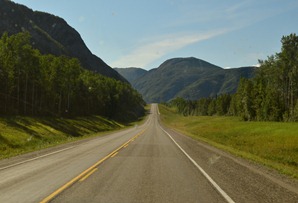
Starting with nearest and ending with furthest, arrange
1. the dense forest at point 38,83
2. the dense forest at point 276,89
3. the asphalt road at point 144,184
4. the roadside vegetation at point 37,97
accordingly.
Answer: the asphalt road at point 144,184
the roadside vegetation at point 37,97
the dense forest at point 38,83
the dense forest at point 276,89

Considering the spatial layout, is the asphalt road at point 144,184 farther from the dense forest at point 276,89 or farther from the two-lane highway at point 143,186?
the dense forest at point 276,89

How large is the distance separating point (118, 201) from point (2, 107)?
59.2 metres

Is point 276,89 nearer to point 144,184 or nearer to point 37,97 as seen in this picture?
point 37,97

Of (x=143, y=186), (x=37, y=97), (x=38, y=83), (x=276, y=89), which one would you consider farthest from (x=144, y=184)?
(x=276, y=89)

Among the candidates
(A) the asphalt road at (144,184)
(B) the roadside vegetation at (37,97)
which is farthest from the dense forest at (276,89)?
(A) the asphalt road at (144,184)

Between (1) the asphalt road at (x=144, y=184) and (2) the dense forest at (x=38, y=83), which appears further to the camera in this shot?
(2) the dense forest at (x=38, y=83)

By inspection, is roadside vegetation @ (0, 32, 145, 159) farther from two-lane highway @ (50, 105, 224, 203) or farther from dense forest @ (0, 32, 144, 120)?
two-lane highway @ (50, 105, 224, 203)

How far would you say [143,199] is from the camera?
336 inches

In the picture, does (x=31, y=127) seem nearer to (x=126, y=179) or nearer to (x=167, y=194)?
(x=126, y=179)

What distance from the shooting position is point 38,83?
6888cm

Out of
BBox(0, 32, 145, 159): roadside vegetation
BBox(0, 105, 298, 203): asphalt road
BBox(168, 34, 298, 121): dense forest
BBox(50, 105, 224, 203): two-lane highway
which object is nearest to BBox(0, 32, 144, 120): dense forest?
BBox(0, 32, 145, 159): roadside vegetation

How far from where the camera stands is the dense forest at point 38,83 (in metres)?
58.2

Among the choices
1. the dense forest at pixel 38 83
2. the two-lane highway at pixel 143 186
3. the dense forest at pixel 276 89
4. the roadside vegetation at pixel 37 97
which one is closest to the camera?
the two-lane highway at pixel 143 186

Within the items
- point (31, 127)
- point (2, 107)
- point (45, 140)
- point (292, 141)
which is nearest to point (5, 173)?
point (45, 140)
